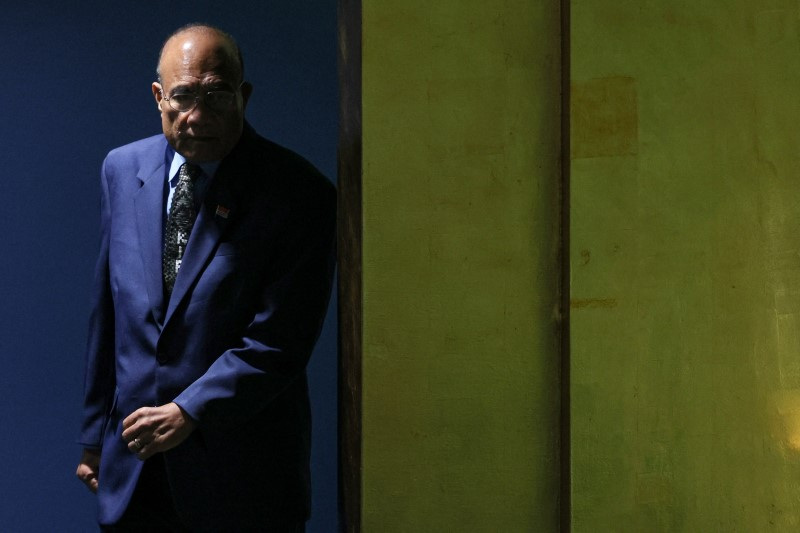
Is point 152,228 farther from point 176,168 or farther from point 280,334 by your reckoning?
point 280,334

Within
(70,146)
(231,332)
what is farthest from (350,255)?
(70,146)

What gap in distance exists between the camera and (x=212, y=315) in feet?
7.53

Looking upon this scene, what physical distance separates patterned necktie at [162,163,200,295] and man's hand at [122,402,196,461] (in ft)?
0.87

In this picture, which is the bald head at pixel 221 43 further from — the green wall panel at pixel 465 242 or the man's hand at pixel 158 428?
the man's hand at pixel 158 428

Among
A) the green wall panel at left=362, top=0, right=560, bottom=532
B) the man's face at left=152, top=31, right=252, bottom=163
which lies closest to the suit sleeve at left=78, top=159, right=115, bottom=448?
the man's face at left=152, top=31, right=252, bottom=163

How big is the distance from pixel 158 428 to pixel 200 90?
69 cm

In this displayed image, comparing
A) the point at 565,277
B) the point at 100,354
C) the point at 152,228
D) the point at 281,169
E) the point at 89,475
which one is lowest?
the point at 89,475

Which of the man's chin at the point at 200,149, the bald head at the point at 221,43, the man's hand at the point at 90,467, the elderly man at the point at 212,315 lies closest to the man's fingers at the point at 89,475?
the man's hand at the point at 90,467

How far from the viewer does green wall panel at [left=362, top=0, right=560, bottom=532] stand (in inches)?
80.7

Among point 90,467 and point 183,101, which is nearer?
point 183,101

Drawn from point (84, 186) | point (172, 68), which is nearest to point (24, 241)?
point (84, 186)

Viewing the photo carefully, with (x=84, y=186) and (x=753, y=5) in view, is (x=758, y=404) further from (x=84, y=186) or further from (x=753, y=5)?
(x=84, y=186)

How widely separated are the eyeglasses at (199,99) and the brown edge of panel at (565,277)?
28.1 inches

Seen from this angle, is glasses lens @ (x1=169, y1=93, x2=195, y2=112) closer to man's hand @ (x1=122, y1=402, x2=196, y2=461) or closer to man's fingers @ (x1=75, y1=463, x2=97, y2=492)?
man's hand @ (x1=122, y1=402, x2=196, y2=461)
